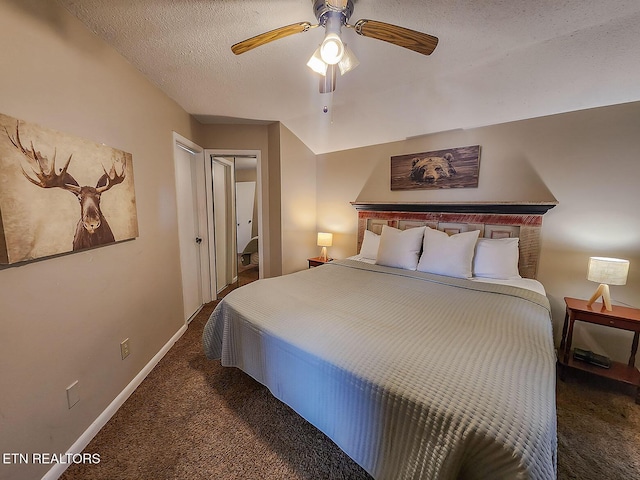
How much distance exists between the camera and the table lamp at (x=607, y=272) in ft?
5.73

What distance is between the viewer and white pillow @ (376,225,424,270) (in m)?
2.60

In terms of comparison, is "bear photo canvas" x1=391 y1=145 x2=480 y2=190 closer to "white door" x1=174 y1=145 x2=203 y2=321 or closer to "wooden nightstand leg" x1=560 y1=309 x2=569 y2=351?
"wooden nightstand leg" x1=560 y1=309 x2=569 y2=351

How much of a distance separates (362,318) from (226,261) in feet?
9.86

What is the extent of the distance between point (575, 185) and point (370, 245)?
1933 mm

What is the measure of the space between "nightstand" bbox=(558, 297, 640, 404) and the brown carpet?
144mm

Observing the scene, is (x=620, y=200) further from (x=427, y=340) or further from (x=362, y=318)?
(x=362, y=318)

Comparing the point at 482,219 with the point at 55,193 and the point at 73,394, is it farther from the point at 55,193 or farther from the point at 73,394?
the point at 73,394

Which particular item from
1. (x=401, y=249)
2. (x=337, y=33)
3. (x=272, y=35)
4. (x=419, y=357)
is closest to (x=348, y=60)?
(x=337, y=33)

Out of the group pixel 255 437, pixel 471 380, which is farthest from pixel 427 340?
pixel 255 437

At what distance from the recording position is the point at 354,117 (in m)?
2.80

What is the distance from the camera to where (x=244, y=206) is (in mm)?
5461

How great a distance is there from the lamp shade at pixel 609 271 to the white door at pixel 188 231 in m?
3.57

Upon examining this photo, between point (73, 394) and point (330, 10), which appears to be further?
point (73, 394)

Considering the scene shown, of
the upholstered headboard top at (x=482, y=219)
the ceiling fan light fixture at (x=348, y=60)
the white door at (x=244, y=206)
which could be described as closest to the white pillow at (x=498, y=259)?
the upholstered headboard top at (x=482, y=219)
